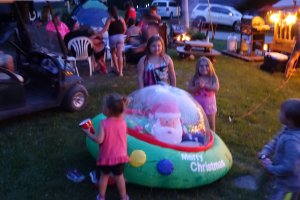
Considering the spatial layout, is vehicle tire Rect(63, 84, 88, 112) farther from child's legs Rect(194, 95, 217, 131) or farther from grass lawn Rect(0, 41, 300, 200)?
child's legs Rect(194, 95, 217, 131)

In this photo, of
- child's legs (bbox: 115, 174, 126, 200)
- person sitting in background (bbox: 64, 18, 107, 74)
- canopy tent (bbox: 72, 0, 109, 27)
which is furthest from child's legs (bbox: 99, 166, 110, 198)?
canopy tent (bbox: 72, 0, 109, 27)

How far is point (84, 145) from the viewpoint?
5.98 metres

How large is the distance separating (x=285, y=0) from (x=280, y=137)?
1404 cm

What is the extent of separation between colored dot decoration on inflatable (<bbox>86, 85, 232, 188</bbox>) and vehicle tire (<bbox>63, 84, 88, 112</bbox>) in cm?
199

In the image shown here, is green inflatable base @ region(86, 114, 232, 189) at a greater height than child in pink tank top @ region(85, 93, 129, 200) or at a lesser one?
lesser

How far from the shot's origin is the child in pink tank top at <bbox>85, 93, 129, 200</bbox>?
398cm

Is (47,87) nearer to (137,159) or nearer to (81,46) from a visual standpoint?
(81,46)

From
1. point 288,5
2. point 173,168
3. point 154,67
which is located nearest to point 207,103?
point 154,67

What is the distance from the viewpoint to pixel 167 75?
5711 millimetres

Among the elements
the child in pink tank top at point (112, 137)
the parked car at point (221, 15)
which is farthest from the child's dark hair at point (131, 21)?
the parked car at point (221, 15)

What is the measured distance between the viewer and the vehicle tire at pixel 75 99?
7156 mm

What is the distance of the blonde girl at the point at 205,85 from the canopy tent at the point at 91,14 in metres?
13.6

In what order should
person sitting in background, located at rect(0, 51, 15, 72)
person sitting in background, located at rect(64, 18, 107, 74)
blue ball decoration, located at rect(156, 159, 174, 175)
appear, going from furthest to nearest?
person sitting in background, located at rect(64, 18, 107, 74), person sitting in background, located at rect(0, 51, 15, 72), blue ball decoration, located at rect(156, 159, 174, 175)

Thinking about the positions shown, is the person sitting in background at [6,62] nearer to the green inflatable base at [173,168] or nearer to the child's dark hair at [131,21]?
the green inflatable base at [173,168]
